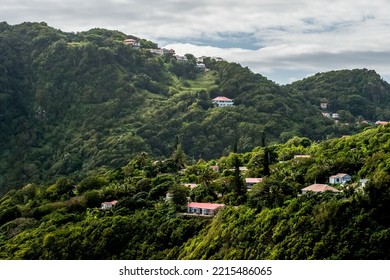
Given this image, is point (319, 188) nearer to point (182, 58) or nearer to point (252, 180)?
point (252, 180)

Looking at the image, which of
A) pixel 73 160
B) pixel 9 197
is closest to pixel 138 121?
pixel 73 160

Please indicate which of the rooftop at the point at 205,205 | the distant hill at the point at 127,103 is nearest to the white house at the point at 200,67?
the distant hill at the point at 127,103

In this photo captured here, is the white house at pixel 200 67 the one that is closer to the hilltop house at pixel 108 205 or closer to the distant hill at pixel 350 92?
the distant hill at pixel 350 92

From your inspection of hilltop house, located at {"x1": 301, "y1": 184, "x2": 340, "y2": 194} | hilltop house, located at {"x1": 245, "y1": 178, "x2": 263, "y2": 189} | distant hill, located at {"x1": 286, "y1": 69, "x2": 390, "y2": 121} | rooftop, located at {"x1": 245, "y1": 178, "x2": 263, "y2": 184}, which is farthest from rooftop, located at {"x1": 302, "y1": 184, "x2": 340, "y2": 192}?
distant hill, located at {"x1": 286, "y1": 69, "x2": 390, "y2": 121}

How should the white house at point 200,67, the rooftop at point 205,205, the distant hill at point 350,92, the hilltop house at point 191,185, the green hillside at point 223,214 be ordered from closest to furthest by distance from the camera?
1. the green hillside at point 223,214
2. the rooftop at point 205,205
3. the hilltop house at point 191,185
4. the distant hill at point 350,92
5. the white house at point 200,67

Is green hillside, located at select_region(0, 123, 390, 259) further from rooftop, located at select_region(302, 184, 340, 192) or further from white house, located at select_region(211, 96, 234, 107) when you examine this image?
white house, located at select_region(211, 96, 234, 107)

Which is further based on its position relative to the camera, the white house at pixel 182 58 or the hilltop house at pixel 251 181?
the white house at pixel 182 58

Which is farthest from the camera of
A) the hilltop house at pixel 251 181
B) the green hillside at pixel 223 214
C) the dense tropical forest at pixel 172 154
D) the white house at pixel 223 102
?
the white house at pixel 223 102
